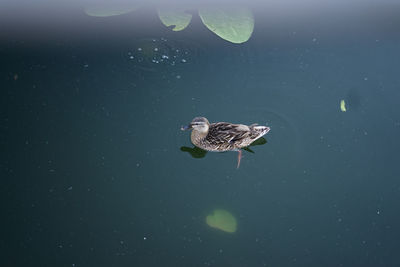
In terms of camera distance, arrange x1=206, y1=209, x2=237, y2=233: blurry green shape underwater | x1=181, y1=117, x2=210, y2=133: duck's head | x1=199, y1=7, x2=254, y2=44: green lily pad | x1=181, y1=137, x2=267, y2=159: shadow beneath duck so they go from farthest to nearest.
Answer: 1. x1=199, y1=7, x2=254, y2=44: green lily pad
2. x1=181, y1=137, x2=267, y2=159: shadow beneath duck
3. x1=181, y1=117, x2=210, y2=133: duck's head
4. x1=206, y1=209, x2=237, y2=233: blurry green shape underwater

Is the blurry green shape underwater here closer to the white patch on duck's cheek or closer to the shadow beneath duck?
the shadow beneath duck

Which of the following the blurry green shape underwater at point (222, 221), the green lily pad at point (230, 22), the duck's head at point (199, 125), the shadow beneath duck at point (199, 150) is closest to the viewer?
the blurry green shape underwater at point (222, 221)

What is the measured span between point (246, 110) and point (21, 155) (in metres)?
1.41

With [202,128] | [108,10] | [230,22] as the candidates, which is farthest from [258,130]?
[108,10]

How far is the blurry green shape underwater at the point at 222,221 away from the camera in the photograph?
2008mm

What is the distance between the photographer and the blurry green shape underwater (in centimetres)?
201

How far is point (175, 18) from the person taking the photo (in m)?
2.75

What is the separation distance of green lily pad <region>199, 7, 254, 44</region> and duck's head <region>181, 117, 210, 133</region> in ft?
2.74

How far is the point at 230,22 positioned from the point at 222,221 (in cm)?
152

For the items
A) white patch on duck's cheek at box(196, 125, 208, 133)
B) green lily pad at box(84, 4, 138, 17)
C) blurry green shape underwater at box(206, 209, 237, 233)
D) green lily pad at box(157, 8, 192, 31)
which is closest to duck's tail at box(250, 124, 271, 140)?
white patch on duck's cheek at box(196, 125, 208, 133)

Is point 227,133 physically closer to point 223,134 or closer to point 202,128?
point 223,134

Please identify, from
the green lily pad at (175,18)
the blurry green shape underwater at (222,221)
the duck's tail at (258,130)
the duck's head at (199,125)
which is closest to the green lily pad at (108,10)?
the green lily pad at (175,18)

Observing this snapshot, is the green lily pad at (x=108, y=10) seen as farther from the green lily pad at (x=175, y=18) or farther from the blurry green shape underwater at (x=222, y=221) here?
the blurry green shape underwater at (x=222, y=221)

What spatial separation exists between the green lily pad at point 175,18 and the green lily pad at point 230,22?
125 millimetres
